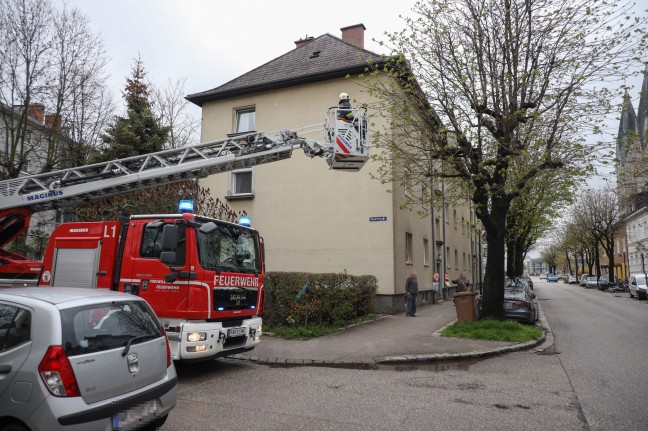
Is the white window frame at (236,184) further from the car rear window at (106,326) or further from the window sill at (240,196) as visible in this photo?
the car rear window at (106,326)

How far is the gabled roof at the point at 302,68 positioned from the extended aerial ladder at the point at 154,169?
9692 millimetres

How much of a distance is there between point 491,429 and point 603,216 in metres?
46.3

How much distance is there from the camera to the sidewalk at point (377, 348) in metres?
8.87

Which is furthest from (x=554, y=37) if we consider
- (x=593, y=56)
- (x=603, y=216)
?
(x=603, y=216)

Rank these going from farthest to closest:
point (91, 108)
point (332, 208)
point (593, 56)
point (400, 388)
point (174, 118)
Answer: point (174, 118), point (91, 108), point (332, 208), point (593, 56), point (400, 388)

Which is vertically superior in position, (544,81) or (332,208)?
(544,81)

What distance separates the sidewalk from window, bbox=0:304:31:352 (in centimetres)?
545

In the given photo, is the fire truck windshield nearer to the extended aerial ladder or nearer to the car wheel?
the extended aerial ladder

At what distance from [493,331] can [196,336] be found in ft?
24.3

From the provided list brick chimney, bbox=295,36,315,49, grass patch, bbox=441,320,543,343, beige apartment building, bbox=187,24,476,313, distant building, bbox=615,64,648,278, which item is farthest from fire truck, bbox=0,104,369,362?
brick chimney, bbox=295,36,315,49

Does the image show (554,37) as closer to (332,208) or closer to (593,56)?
(593,56)

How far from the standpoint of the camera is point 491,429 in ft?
16.4

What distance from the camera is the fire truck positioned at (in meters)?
6.84

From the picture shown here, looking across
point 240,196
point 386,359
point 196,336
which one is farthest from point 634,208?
point 196,336
